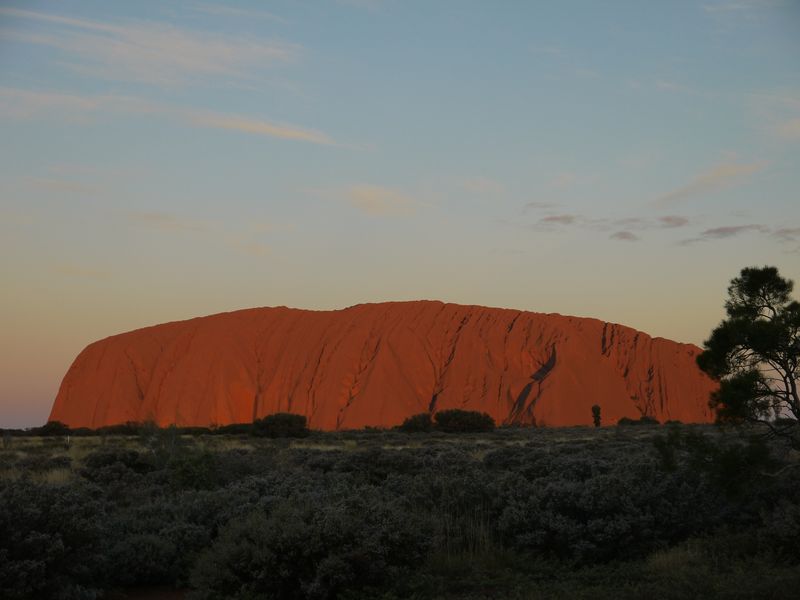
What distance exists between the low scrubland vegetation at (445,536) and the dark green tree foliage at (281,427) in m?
28.0

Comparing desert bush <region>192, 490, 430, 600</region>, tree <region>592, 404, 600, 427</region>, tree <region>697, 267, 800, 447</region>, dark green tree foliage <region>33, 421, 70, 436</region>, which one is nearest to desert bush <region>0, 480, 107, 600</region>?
desert bush <region>192, 490, 430, 600</region>

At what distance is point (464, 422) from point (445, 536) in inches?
1487

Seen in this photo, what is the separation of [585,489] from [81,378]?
76.9 meters

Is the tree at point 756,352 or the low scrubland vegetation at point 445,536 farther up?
the tree at point 756,352

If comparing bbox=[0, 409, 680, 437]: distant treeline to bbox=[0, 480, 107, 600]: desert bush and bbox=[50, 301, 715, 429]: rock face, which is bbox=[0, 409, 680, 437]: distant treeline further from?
bbox=[0, 480, 107, 600]: desert bush

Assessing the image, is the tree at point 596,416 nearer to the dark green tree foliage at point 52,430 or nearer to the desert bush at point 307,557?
the dark green tree foliage at point 52,430

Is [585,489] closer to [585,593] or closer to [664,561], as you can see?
[664,561]

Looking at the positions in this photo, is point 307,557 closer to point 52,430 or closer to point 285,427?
point 285,427

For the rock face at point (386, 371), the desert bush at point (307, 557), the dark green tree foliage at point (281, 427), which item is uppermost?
the rock face at point (386, 371)

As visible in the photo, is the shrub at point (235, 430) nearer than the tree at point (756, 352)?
No

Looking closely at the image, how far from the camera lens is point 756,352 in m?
9.79

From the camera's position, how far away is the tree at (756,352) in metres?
9.53

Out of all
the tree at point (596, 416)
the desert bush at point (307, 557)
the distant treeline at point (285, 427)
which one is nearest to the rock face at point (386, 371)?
the tree at point (596, 416)

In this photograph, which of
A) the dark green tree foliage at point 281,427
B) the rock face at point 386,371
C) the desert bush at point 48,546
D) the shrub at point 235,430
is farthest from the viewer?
the rock face at point 386,371
